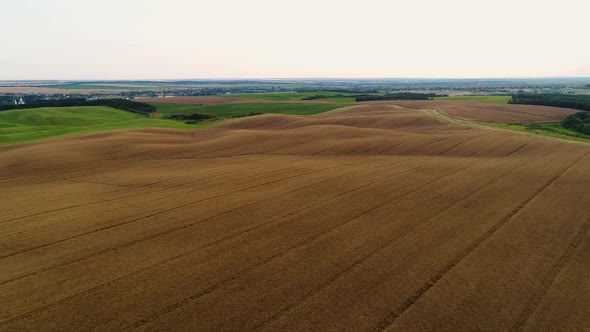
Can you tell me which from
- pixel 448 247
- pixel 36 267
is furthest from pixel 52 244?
pixel 448 247

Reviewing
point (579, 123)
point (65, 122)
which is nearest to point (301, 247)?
point (579, 123)

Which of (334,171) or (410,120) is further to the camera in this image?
(410,120)

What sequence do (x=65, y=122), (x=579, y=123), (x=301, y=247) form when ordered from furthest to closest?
(x=65, y=122) < (x=579, y=123) < (x=301, y=247)

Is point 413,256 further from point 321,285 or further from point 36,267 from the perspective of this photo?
point 36,267

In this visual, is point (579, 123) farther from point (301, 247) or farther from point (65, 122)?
point (65, 122)

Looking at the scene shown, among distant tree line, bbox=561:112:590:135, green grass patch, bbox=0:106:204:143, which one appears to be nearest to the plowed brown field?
distant tree line, bbox=561:112:590:135

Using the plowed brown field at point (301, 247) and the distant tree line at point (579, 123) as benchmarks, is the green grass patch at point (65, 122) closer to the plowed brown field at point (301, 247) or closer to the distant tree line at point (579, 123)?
the plowed brown field at point (301, 247)

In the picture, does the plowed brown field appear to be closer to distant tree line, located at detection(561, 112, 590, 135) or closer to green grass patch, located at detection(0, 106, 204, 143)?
distant tree line, located at detection(561, 112, 590, 135)
